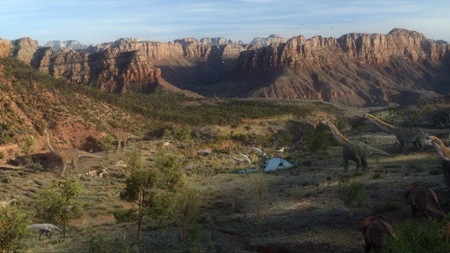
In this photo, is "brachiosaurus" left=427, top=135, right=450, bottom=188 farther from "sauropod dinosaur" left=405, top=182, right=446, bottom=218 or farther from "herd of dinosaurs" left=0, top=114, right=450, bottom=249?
"sauropod dinosaur" left=405, top=182, right=446, bottom=218

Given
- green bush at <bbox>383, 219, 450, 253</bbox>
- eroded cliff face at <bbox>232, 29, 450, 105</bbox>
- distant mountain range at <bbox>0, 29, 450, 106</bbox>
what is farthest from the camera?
eroded cliff face at <bbox>232, 29, 450, 105</bbox>

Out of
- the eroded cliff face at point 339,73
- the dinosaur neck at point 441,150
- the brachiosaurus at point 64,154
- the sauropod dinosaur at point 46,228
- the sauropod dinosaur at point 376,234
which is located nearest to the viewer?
the sauropod dinosaur at point 376,234

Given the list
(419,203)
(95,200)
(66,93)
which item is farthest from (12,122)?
(419,203)

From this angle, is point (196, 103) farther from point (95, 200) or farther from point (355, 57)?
point (355, 57)

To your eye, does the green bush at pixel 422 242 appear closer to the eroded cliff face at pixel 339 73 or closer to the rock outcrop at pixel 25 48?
the eroded cliff face at pixel 339 73

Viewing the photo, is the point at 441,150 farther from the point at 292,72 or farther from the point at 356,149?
the point at 292,72

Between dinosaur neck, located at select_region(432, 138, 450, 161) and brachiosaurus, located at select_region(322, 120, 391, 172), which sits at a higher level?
dinosaur neck, located at select_region(432, 138, 450, 161)

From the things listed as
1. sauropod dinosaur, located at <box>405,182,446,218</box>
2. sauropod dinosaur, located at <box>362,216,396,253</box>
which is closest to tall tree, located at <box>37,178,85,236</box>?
sauropod dinosaur, located at <box>362,216,396,253</box>

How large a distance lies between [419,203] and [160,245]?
34.5ft

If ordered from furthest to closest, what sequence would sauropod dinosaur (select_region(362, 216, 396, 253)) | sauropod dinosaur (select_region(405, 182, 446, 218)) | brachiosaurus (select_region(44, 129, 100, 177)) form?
brachiosaurus (select_region(44, 129, 100, 177)) → sauropod dinosaur (select_region(405, 182, 446, 218)) → sauropod dinosaur (select_region(362, 216, 396, 253))

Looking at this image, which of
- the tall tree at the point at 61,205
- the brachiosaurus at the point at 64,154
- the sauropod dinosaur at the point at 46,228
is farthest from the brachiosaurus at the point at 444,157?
the brachiosaurus at the point at 64,154

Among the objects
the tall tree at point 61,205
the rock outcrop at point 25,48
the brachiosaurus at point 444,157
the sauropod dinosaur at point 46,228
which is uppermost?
the rock outcrop at point 25,48

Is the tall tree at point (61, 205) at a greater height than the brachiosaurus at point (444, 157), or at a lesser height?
lesser

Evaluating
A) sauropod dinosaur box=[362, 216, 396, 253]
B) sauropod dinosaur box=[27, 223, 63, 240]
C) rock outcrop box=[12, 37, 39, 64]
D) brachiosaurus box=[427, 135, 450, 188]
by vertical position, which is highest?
rock outcrop box=[12, 37, 39, 64]
